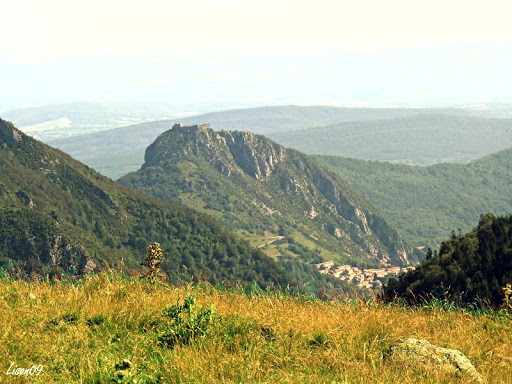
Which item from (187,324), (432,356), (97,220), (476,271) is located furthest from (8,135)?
(432,356)

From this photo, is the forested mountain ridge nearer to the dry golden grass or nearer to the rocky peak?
the rocky peak

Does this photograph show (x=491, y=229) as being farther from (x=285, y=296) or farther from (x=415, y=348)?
(x=415, y=348)

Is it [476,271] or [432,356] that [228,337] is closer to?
[432,356]

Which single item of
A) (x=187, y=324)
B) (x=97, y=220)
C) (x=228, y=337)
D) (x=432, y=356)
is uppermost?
(x=187, y=324)

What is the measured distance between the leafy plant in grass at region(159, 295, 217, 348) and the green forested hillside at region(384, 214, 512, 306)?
7.28 metres

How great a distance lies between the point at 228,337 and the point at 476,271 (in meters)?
13.0

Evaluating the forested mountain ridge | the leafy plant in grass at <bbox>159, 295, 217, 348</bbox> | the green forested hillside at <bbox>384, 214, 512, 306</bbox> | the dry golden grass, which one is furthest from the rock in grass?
the forested mountain ridge

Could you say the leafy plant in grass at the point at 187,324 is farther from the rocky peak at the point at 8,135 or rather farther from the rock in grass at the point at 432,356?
the rocky peak at the point at 8,135

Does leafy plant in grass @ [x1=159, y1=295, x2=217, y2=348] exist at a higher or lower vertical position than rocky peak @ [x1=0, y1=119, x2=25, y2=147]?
lower

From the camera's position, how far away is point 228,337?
9.08m

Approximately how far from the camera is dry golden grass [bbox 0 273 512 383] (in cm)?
771

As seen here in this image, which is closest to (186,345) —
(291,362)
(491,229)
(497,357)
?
(291,362)

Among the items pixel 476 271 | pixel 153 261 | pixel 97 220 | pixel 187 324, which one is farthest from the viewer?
pixel 97 220

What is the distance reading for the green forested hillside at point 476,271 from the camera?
15898 millimetres
